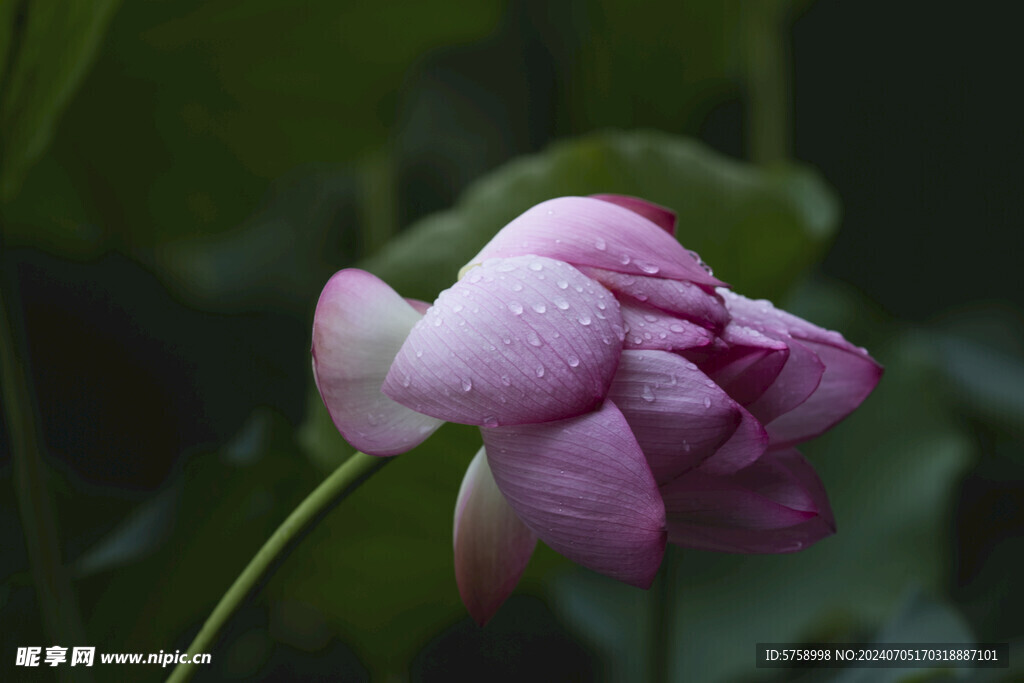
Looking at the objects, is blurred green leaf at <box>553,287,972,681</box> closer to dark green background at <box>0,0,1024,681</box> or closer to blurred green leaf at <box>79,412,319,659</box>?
dark green background at <box>0,0,1024,681</box>

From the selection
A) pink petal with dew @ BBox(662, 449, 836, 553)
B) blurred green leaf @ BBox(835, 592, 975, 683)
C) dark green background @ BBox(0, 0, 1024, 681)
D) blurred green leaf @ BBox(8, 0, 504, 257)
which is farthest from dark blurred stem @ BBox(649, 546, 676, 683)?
blurred green leaf @ BBox(8, 0, 504, 257)

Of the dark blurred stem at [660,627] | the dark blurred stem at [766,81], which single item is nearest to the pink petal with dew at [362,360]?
the dark blurred stem at [660,627]

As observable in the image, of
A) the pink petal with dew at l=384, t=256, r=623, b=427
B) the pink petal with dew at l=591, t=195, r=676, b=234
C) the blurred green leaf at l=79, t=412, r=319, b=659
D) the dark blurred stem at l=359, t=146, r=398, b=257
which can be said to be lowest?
the blurred green leaf at l=79, t=412, r=319, b=659

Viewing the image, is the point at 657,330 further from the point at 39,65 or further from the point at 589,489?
the point at 39,65

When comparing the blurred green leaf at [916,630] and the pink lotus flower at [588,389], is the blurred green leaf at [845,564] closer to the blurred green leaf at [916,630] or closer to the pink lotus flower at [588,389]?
the blurred green leaf at [916,630]

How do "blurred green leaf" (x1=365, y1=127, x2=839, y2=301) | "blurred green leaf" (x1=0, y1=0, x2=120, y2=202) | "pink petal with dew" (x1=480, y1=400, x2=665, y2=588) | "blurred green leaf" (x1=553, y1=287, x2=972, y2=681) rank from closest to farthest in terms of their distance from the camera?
"pink petal with dew" (x1=480, y1=400, x2=665, y2=588) → "blurred green leaf" (x1=0, y1=0, x2=120, y2=202) → "blurred green leaf" (x1=365, y1=127, x2=839, y2=301) → "blurred green leaf" (x1=553, y1=287, x2=972, y2=681)

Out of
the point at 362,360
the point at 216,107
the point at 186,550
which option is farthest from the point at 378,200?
the point at 362,360

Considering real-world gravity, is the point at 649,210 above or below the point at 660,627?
above
